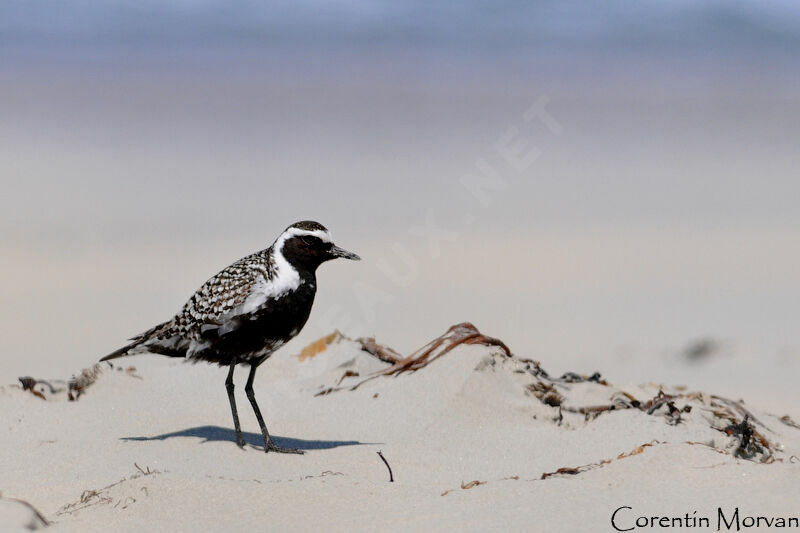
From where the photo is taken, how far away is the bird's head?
6926 millimetres

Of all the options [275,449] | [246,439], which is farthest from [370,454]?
[246,439]

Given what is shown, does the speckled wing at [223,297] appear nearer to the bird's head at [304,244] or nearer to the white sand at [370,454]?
the bird's head at [304,244]

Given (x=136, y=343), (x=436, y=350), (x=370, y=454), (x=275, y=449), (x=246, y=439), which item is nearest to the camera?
(x=370, y=454)

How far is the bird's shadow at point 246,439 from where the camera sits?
6820mm

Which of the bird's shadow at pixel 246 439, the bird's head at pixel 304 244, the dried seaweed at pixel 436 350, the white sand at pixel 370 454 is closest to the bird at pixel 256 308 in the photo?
the bird's head at pixel 304 244

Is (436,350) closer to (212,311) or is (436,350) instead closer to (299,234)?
(299,234)

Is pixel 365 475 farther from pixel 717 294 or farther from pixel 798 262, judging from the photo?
pixel 798 262

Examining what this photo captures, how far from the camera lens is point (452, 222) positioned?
19641mm

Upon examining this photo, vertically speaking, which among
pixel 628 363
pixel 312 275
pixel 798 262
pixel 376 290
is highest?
pixel 798 262

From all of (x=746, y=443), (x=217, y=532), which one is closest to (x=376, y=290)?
(x=746, y=443)

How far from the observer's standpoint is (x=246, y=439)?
23.1ft

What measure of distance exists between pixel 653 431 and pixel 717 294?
27.0 ft

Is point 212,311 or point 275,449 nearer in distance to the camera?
point 275,449

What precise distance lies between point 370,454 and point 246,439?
38.7 inches
